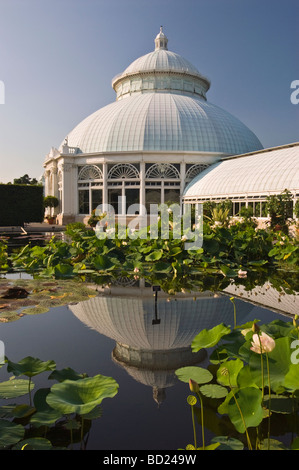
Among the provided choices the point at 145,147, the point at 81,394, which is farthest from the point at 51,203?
the point at 81,394

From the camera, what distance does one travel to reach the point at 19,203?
1188 inches

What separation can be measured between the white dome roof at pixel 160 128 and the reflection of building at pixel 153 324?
26.7m

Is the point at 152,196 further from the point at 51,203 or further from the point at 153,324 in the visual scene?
the point at 153,324

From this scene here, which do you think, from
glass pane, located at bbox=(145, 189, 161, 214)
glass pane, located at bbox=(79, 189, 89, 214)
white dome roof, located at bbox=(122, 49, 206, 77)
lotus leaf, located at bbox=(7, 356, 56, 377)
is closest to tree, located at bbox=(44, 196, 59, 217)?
glass pane, located at bbox=(79, 189, 89, 214)

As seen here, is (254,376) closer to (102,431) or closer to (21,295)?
(102,431)

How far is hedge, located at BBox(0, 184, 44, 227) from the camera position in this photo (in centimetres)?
2958

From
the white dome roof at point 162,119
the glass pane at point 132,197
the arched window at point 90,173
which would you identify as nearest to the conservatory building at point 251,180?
the white dome roof at point 162,119

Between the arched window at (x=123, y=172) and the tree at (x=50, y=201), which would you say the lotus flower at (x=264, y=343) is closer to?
the arched window at (x=123, y=172)

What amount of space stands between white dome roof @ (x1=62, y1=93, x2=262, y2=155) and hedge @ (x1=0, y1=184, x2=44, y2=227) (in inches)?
289

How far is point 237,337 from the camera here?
377 cm

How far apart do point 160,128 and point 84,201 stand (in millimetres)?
10453

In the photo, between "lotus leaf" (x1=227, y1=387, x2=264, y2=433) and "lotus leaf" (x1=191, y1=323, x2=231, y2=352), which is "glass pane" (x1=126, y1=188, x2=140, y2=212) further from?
"lotus leaf" (x1=227, y1=387, x2=264, y2=433)
